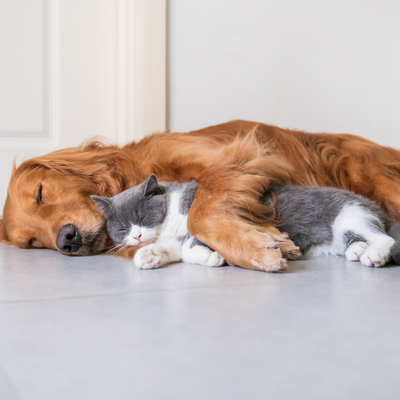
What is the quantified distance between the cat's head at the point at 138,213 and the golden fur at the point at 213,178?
3.3 inches

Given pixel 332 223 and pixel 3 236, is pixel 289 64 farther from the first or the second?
pixel 3 236

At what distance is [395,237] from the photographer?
58.0 inches

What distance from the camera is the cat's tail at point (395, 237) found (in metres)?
1.36

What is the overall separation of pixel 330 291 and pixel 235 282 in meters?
0.25

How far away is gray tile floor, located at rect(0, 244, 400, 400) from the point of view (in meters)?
0.64

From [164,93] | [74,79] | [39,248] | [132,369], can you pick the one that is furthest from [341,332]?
[74,79]

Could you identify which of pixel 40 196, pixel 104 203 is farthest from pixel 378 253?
pixel 40 196

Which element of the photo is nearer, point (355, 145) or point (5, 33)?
point (355, 145)

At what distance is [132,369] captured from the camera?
69 centimetres

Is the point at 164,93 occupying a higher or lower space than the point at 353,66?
lower

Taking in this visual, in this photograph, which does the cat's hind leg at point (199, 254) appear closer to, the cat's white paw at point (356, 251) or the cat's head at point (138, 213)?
the cat's head at point (138, 213)

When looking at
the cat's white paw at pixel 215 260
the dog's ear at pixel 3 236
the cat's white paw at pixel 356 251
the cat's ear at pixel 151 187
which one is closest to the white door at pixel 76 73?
the dog's ear at pixel 3 236

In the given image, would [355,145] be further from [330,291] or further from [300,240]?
[330,291]

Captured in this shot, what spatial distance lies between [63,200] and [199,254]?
66 cm
